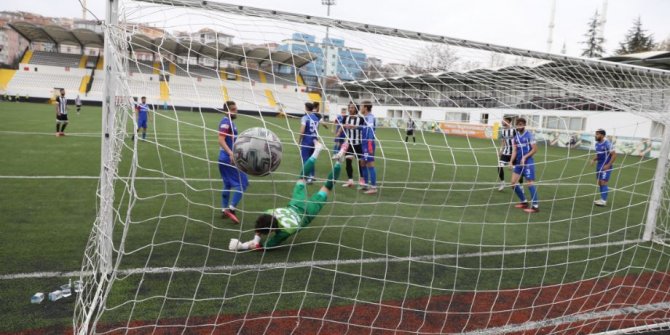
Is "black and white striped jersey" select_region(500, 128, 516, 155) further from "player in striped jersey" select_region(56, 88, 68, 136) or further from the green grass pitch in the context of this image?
"player in striped jersey" select_region(56, 88, 68, 136)

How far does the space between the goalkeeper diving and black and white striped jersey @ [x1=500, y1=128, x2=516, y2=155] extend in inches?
103

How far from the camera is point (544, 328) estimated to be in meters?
3.63

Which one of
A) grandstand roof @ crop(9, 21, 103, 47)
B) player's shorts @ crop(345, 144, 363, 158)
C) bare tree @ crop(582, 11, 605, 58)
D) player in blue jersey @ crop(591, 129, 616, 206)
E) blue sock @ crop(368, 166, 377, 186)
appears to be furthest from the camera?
bare tree @ crop(582, 11, 605, 58)

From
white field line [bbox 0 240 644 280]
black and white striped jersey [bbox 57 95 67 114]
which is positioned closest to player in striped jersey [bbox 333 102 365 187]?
white field line [bbox 0 240 644 280]

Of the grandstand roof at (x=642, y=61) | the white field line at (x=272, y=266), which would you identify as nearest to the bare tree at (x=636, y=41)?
the grandstand roof at (x=642, y=61)

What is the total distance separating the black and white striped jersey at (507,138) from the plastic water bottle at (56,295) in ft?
17.2

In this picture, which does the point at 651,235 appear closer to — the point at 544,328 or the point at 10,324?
the point at 544,328

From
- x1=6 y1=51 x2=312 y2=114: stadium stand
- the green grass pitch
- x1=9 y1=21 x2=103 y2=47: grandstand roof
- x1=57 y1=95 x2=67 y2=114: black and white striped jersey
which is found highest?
x1=9 y1=21 x2=103 y2=47: grandstand roof

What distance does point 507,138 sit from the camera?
6809 mm

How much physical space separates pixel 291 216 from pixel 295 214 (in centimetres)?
7

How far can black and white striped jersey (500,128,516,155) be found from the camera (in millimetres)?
6525

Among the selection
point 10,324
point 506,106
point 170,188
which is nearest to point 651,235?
point 506,106

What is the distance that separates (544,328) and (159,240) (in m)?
4.20

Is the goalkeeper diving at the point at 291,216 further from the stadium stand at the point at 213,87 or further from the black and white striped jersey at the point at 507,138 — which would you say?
the black and white striped jersey at the point at 507,138
